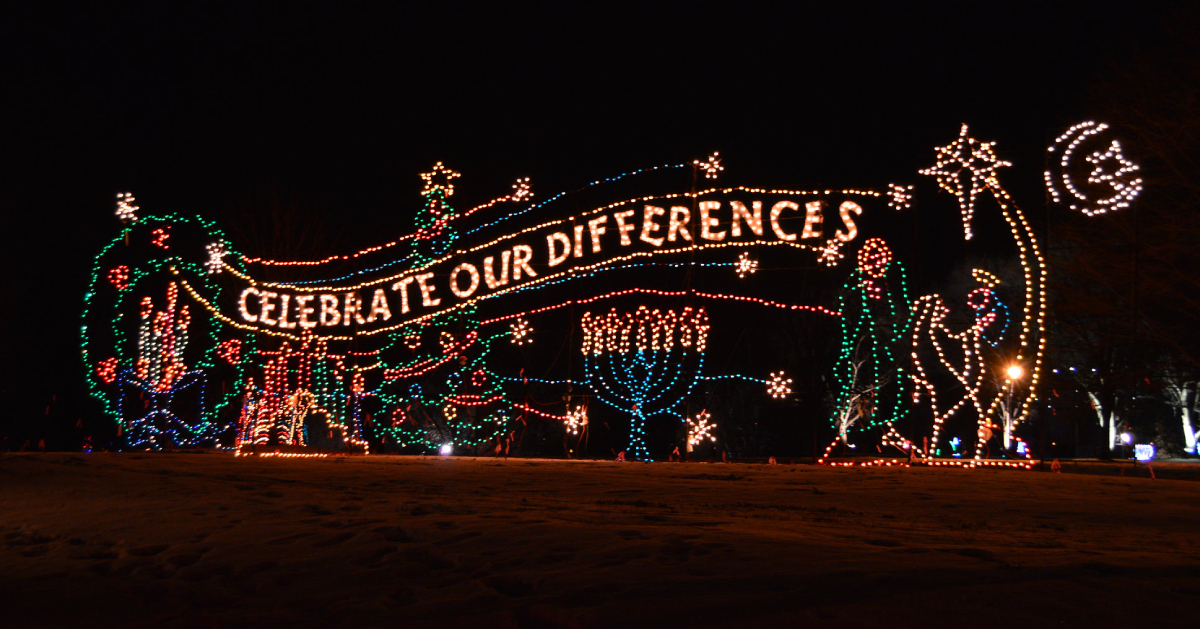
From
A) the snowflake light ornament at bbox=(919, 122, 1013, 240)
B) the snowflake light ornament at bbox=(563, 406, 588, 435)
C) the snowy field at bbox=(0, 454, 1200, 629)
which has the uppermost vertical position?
the snowflake light ornament at bbox=(919, 122, 1013, 240)

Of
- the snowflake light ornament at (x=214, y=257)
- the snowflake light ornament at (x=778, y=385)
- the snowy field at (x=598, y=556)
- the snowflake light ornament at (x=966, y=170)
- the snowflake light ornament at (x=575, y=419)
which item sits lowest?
the snowy field at (x=598, y=556)

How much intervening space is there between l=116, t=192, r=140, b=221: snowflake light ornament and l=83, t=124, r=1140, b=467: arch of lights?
4 cm

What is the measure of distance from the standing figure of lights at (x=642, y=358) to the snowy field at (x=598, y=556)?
20.0ft

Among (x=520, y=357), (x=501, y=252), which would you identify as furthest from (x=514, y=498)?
(x=520, y=357)

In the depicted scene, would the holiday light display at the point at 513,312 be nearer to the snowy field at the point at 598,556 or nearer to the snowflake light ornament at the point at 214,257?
the snowflake light ornament at the point at 214,257

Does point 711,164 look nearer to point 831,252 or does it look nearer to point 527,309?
point 831,252

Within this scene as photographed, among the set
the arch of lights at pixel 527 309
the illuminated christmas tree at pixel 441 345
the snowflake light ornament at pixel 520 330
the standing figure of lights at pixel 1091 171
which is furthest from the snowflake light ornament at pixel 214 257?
the standing figure of lights at pixel 1091 171

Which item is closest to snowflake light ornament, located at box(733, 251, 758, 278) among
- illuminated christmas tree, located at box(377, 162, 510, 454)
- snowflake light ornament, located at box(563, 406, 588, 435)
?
snowflake light ornament, located at box(563, 406, 588, 435)

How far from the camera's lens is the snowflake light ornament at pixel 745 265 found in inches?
508

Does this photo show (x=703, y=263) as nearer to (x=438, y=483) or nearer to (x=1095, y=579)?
(x=438, y=483)

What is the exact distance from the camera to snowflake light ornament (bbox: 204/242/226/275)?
16688mm

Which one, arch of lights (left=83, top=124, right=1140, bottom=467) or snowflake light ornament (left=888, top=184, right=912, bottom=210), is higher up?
snowflake light ornament (left=888, top=184, right=912, bottom=210)

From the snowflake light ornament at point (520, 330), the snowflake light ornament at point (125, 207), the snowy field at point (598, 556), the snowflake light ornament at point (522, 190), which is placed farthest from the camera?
the snowflake light ornament at point (125, 207)

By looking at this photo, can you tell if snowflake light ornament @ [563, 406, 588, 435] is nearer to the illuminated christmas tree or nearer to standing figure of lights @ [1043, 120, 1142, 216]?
the illuminated christmas tree
